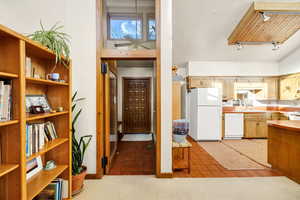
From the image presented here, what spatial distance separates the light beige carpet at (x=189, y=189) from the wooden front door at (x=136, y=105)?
293 cm

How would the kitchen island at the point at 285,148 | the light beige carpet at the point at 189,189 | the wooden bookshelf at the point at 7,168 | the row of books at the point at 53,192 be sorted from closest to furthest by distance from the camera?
1. the wooden bookshelf at the point at 7,168
2. the row of books at the point at 53,192
3. the light beige carpet at the point at 189,189
4. the kitchen island at the point at 285,148

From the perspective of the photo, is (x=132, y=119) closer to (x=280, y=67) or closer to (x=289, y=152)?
(x=289, y=152)

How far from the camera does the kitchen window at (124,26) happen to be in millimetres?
2703

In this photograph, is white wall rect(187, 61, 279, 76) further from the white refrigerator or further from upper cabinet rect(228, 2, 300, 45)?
upper cabinet rect(228, 2, 300, 45)

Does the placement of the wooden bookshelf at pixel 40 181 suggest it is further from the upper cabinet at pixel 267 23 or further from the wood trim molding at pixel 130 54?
the upper cabinet at pixel 267 23

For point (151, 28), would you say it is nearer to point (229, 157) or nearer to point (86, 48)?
point (86, 48)

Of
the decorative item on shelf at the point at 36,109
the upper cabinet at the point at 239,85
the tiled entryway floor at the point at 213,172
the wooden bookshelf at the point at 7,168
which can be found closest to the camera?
the wooden bookshelf at the point at 7,168

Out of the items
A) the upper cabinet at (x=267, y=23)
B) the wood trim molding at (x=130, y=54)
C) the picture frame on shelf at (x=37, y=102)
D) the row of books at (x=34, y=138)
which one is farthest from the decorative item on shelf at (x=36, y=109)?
the upper cabinet at (x=267, y=23)

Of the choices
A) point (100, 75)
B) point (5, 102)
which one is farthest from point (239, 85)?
point (5, 102)

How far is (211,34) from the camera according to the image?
3.89m

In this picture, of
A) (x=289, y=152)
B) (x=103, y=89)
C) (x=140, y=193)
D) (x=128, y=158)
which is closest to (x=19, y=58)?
(x=103, y=89)

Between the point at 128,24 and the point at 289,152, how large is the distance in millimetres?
3487

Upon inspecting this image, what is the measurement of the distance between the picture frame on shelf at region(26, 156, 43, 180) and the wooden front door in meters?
3.58

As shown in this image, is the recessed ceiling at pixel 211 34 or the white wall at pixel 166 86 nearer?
the white wall at pixel 166 86
